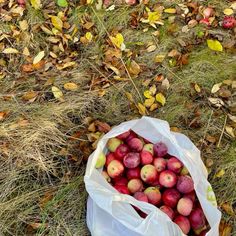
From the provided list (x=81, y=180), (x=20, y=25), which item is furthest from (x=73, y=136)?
(x=20, y=25)

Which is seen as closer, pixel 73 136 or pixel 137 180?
pixel 137 180

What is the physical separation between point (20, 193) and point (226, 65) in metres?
1.35

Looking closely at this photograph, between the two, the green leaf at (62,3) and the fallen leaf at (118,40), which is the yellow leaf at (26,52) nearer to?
the green leaf at (62,3)

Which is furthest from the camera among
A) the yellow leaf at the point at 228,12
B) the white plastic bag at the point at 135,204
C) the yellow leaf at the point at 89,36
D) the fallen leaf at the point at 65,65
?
the yellow leaf at the point at 228,12

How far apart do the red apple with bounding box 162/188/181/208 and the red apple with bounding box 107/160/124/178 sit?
233 mm

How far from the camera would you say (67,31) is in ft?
9.14

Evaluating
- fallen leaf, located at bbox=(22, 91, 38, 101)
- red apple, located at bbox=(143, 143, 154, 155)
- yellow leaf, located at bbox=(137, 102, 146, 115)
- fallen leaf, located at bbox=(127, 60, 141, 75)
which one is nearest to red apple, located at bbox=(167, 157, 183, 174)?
red apple, located at bbox=(143, 143, 154, 155)

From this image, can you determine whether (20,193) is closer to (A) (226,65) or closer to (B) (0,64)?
(B) (0,64)

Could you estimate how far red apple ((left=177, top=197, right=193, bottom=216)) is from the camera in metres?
2.07

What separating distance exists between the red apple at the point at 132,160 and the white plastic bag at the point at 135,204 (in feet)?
0.41

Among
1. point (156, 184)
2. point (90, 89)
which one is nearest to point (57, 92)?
point (90, 89)

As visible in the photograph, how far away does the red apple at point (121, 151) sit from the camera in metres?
2.23

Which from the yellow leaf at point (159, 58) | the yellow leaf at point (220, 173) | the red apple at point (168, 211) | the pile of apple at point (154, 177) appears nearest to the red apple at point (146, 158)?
the pile of apple at point (154, 177)

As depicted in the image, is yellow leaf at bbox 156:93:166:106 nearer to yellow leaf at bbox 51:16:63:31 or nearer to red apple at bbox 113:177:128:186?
red apple at bbox 113:177:128:186
